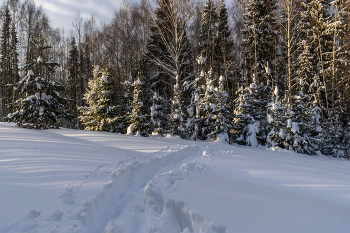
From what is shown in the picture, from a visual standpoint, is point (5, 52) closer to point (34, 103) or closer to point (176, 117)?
point (34, 103)

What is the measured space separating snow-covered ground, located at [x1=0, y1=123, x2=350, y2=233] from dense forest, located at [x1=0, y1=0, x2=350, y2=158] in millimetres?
7152

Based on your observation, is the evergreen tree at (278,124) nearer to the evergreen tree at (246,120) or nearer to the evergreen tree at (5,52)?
the evergreen tree at (246,120)

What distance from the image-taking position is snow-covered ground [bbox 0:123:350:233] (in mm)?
2375

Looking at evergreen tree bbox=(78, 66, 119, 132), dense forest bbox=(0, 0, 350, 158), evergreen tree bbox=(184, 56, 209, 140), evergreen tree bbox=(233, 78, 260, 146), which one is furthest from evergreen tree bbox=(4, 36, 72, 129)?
evergreen tree bbox=(233, 78, 260, 146)

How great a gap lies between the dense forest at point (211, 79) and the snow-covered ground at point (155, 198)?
7.15 m

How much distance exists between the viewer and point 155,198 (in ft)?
11.6

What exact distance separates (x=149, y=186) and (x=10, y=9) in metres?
27.1

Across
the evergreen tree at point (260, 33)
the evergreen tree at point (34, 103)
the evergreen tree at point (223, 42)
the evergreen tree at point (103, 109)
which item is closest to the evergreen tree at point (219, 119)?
the evergreen tree at point (260, 33)

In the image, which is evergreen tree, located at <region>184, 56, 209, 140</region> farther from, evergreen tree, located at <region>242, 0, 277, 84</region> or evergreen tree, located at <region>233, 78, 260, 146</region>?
evergreen tree, located at <region>242, 0, 277, 84</region>

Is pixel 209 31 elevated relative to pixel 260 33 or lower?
elevated

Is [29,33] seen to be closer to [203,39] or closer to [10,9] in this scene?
[10,9]

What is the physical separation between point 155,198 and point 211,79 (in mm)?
9873

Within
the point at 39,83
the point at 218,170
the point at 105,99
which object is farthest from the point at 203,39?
the point at 218,170

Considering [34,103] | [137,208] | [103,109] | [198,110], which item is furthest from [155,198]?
[103,109]
